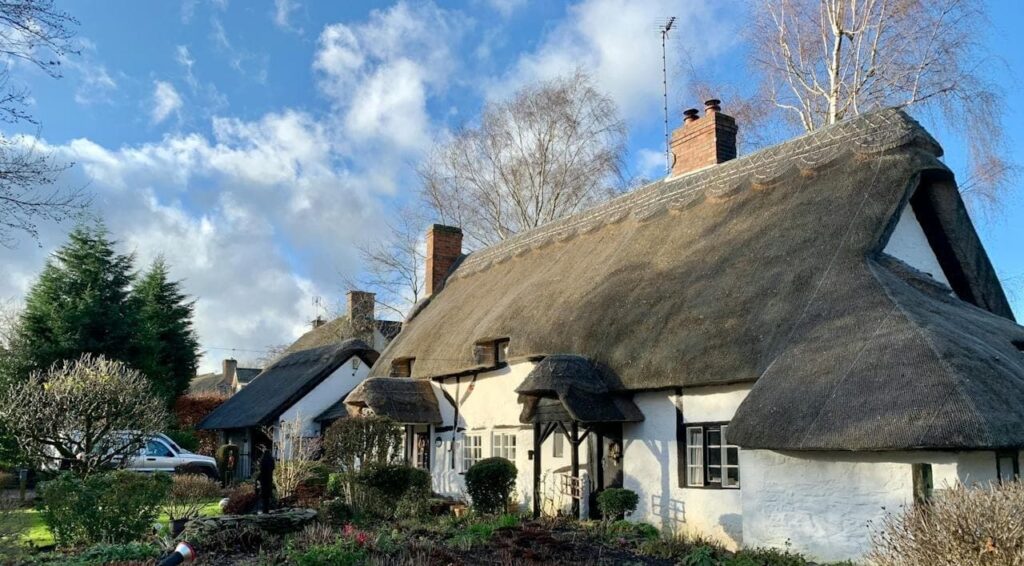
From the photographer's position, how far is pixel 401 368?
20.9m

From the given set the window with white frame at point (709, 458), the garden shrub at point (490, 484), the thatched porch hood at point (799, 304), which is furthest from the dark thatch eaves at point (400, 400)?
the window with white frame at point (709, 458)

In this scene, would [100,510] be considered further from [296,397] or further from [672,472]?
[296,397]

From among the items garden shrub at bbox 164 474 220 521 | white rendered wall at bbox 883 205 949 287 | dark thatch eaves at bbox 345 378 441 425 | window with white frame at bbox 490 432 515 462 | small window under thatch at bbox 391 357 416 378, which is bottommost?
garden shrub at bbox 164 474 220 521

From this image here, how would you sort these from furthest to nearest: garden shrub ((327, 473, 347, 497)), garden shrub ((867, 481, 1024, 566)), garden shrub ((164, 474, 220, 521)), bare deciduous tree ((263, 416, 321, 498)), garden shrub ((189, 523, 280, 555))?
garden shrub ((164, 474, 220, 521))
bare deciduous tree ((263, 416, 321, 498))
garden shrub ((327, 473, 347, 497))
garden shrub ((189, 523, 280, 555))
garden shrub ((867, 481, 1024, 566))

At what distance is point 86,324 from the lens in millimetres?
27062

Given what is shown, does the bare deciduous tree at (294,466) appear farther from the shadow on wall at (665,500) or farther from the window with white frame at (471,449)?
the shadow on wall at (665,500)

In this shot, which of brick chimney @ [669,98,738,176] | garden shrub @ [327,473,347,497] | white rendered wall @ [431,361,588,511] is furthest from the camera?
brick chimney @ [669,98,738,176]

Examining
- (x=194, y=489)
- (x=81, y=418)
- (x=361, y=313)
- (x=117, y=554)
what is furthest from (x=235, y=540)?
(x=361, y=313)

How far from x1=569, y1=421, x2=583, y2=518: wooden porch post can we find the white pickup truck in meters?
12.6

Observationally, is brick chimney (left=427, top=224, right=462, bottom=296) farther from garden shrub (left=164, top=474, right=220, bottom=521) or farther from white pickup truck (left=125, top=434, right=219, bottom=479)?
garden shrub (left=164, top=474, right=220, bottom=521)

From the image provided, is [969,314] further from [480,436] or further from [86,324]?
[86,324]

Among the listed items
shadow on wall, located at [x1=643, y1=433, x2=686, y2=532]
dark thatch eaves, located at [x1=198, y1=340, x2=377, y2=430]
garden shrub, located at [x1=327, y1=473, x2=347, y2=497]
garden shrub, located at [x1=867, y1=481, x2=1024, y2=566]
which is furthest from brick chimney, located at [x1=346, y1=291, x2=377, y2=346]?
garden shrub, located at [x1=867, y1=481, x2=1024, y2=566]

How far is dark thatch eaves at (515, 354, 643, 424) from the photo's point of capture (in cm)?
1277

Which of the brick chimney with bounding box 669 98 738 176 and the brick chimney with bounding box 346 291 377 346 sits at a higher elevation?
the brick chimney with bounding box 669 98 738 176
